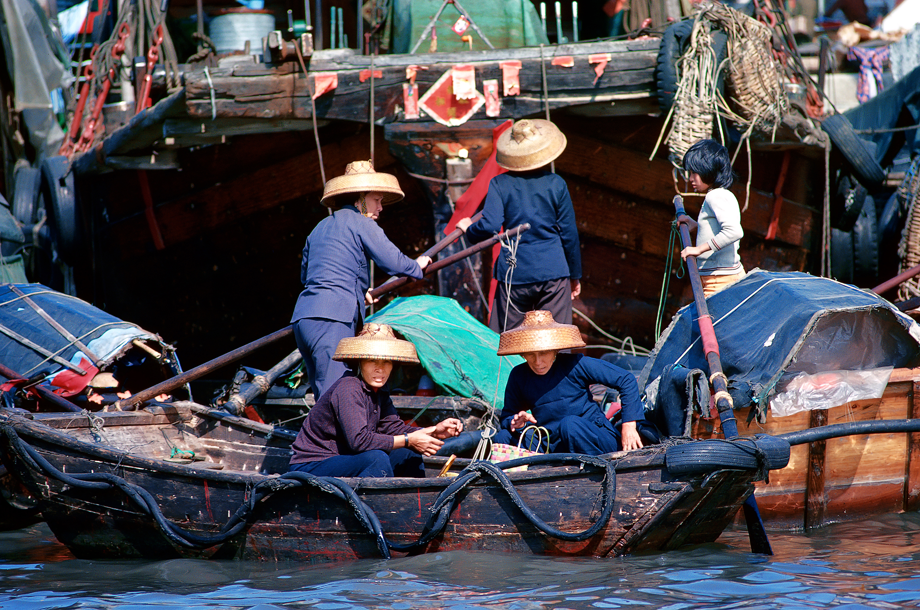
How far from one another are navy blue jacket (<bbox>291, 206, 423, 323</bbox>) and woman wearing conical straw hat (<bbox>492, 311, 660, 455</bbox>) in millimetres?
905

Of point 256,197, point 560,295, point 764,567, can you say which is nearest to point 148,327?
point 256,197

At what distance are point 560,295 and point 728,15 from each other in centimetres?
228

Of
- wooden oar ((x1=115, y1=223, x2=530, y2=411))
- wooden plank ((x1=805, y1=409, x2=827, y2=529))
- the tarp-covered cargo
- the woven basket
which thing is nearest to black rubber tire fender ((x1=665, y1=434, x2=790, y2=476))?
wooden plank ((x1=805, y1=409, x2=827, y2=529))

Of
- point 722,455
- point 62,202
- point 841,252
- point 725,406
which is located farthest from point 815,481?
point 62,202

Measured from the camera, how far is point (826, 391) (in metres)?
4.37

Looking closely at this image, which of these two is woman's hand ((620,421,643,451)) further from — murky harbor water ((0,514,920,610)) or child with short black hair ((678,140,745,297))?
child with short black hair ((678,140,745,297))

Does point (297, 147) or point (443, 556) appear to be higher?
point (297, 147)

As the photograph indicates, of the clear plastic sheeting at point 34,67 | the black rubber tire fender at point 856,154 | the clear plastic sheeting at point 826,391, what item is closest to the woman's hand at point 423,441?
the clear plastic sheeting at point 826,391

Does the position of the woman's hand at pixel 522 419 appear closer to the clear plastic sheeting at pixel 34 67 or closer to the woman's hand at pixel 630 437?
the woman's hand at pixel 630 437

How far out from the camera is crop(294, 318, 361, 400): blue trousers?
15.4ft

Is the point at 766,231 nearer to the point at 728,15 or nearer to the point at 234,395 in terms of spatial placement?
the point at 728,15

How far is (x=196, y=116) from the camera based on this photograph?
6.15 metres

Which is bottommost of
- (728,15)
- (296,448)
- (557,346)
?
(296,448)

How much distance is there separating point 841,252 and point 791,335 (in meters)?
3.82
